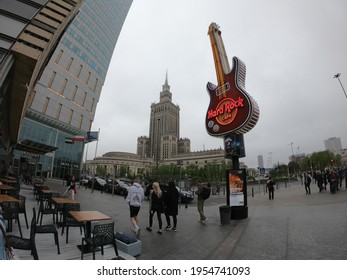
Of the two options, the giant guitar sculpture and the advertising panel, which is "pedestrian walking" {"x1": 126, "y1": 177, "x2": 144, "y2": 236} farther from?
the giant guitar sculpture

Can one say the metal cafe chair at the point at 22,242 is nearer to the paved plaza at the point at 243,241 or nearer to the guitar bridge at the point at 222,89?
the paved plaza at the point at 243,241

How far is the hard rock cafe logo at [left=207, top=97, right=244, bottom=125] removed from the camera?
11516 mm

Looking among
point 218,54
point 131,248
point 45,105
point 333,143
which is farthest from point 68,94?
point 333,143

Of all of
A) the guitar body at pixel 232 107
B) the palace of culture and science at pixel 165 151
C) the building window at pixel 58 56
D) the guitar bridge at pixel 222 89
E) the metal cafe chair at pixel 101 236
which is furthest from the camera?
the palace of culture and science at pixel 165 151

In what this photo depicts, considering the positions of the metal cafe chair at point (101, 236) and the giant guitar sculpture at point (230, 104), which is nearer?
the metal cafe chair at point (101, 236)

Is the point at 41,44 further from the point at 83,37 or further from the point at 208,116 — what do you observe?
the point at 83,37

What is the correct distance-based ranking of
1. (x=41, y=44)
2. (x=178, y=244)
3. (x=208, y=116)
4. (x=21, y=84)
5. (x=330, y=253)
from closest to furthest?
(x=330, y=253)
(x=178, y=244)
(x=41, y=44)
(x=21, y=84)
(x=208, y=116)

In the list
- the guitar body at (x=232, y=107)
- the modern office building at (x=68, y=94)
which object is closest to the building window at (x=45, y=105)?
the modern office building at (x=68, y=94)

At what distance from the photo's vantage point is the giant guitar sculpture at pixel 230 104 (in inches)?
437

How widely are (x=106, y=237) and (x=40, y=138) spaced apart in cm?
4617

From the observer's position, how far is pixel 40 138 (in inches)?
1649

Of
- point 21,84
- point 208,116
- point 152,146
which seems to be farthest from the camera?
point 152,146
